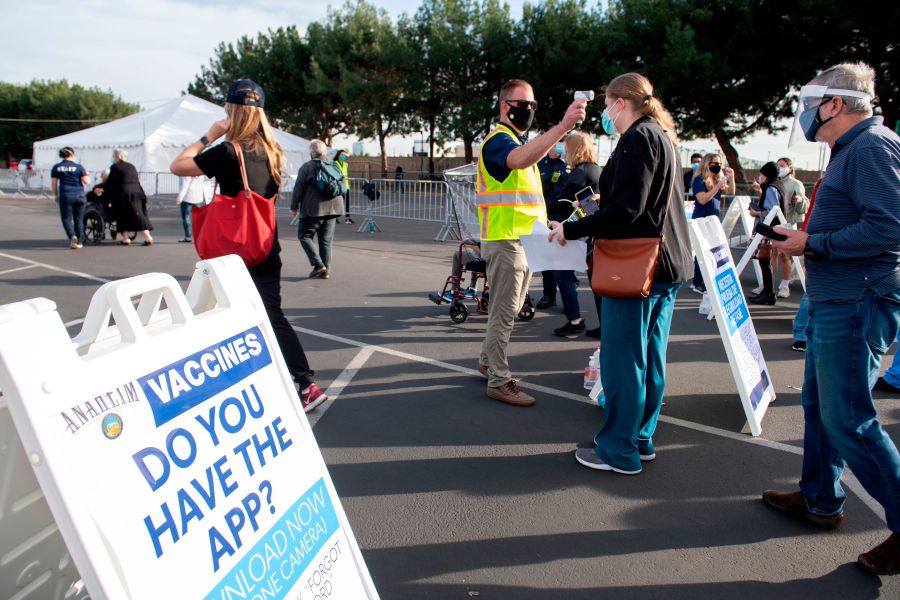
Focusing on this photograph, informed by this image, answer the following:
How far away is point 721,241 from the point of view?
15.0ft

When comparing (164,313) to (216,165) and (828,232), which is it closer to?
(216,165)

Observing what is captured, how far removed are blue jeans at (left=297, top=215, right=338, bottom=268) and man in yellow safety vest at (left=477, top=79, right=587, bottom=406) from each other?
5.12 metres

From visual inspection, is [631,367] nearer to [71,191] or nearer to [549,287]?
[549,287]

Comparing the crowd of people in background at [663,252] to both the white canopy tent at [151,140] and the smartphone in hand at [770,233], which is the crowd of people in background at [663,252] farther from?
the white canopy tent at [151,140]

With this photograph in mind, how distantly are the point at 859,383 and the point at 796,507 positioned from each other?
89 cm

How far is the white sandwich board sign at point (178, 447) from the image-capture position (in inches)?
50.5

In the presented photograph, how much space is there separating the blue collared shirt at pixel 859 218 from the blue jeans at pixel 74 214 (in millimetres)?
12351

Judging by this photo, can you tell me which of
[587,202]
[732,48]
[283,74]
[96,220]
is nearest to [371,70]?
[283,74]

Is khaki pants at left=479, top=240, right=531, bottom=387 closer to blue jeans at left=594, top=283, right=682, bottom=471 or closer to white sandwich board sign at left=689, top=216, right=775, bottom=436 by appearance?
blue jeans at left=594, top=283, right=682, bottom=471


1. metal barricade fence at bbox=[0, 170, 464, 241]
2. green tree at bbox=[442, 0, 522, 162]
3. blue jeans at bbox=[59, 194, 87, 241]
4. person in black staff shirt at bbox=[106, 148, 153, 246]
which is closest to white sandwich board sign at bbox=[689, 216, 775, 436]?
metal barricade fence at bbox=[0, 170, 464, 241]

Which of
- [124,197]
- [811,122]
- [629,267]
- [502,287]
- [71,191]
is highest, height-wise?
[811,122]

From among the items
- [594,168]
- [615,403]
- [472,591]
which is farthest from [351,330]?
[472,591]

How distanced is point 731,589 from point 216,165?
342 cm

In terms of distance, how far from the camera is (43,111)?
62.6m
